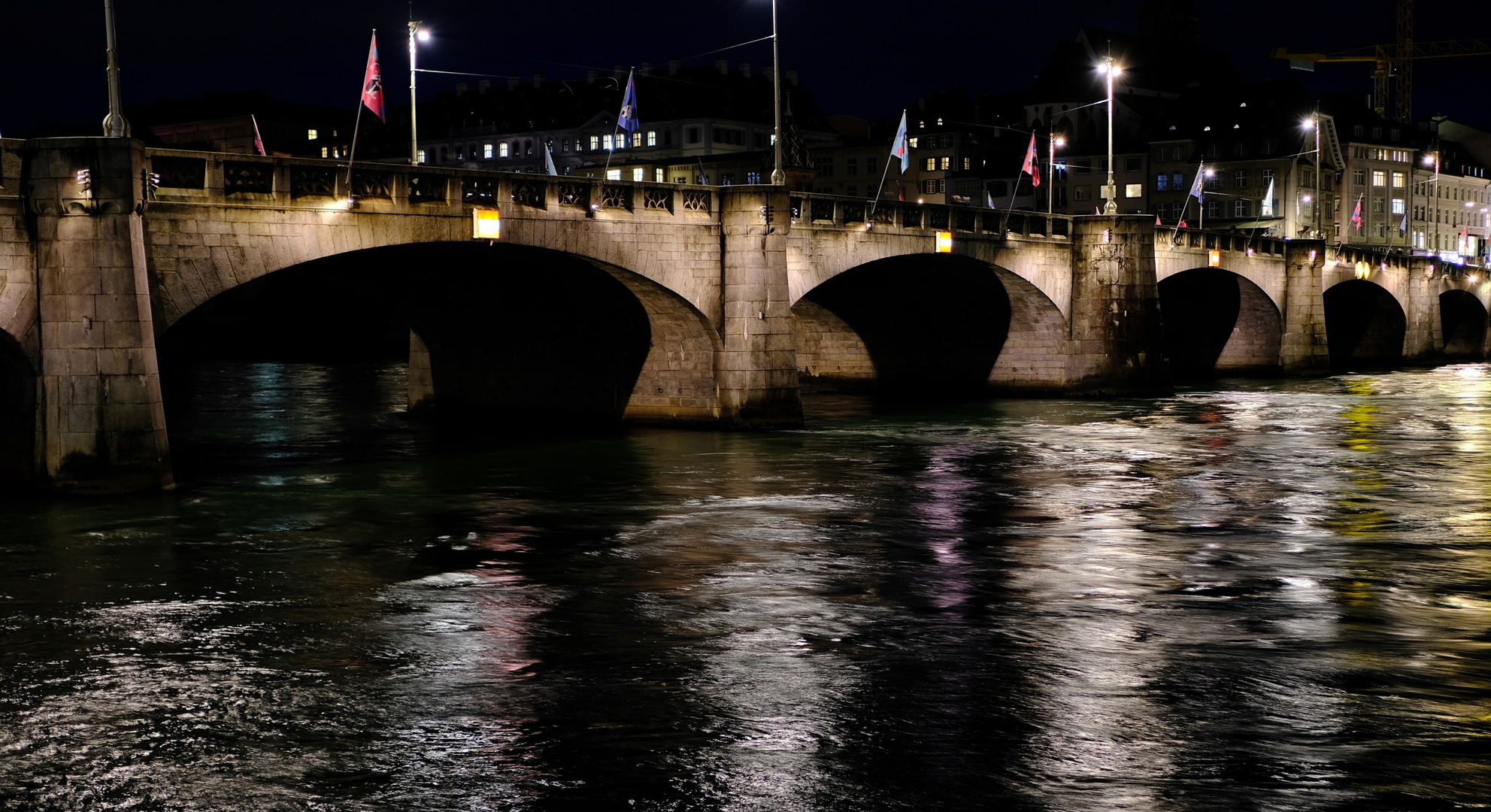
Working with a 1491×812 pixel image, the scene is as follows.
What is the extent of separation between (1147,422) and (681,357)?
40.3 ft

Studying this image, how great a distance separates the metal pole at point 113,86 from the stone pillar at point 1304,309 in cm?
5311

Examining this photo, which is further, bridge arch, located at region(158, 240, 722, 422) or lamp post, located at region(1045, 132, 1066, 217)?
lamp post, located at region(1045, 132, 1066, 217)

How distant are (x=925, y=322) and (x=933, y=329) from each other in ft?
1.47

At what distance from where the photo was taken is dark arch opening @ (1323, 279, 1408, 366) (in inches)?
3204

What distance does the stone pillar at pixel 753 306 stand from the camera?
36.8 m

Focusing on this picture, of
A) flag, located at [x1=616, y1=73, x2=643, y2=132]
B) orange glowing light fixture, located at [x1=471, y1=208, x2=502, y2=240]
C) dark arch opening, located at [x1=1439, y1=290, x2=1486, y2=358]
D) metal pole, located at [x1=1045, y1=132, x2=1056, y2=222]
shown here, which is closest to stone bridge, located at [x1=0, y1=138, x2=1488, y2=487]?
orange glowing light fixture, located at [x1=471, y1=208, x2=502, y2=240]

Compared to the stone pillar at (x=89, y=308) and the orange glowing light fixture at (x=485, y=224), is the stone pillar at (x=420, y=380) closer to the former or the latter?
the orange glowing light fixture at (x=485, y=224)

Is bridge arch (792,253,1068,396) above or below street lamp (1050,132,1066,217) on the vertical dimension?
below

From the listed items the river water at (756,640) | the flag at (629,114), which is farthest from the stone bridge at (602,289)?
the river water at (756,640)

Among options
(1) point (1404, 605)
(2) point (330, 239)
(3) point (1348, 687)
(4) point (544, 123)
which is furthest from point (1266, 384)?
(4) point (544, 123)

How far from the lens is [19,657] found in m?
14.1

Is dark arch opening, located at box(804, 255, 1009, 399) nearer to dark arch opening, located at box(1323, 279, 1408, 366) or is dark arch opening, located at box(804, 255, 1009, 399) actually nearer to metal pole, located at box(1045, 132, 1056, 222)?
metal pole, located at box(1045, 132, 1056, 222)

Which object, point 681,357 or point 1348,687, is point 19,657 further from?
point 681,357

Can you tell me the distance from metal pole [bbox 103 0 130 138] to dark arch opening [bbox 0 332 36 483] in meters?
3.47
